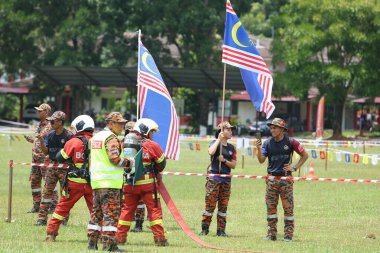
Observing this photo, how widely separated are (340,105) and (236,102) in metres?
25.3

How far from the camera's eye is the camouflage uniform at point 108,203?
42.5ft

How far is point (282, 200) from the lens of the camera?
15031 mm

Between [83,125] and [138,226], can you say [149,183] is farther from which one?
[138,226]

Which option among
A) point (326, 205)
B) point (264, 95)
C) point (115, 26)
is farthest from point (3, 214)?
point (115, 26)

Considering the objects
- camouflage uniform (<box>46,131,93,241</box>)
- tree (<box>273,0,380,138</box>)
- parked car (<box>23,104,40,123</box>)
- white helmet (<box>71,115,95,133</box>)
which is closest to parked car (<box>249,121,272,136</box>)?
tree (<box>273,0,380,138</box>)

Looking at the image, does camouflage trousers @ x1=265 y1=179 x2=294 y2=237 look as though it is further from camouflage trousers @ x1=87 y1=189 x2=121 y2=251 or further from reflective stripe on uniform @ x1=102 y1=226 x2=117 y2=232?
reflective stripe on uniform @ x1=102 y1=226 x2=117 y2=232

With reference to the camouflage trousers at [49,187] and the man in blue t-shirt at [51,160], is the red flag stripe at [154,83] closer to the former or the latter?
the man in blue t-shirt at [51,160]

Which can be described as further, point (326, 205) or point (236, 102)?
point (236, 102)

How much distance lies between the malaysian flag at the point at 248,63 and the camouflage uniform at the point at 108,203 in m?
4.92

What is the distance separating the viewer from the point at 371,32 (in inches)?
2346

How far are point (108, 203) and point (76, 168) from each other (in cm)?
97

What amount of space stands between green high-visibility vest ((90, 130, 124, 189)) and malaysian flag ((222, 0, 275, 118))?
4933mm

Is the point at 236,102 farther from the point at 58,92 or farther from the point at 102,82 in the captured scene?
the point at 102,82

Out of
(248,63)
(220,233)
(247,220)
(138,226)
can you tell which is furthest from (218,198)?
(248,63)
